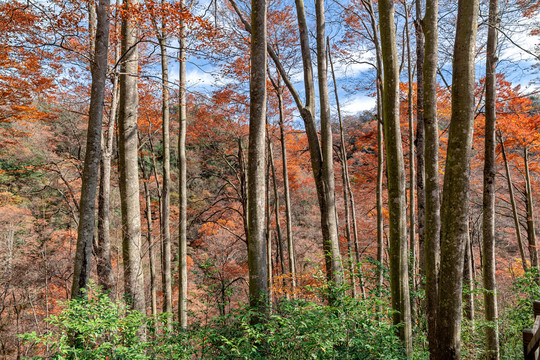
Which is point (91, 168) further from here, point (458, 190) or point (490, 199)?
point (490, 199)

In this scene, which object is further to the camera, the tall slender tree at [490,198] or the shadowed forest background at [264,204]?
the tall slender tree at [490,198]

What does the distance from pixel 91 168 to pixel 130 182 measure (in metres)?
0.90

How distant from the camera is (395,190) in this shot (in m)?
3.67

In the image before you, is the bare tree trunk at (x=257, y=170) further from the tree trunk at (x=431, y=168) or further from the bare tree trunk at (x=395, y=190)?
the tree trunk at (x=431, y=168)

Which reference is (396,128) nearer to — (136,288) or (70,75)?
(136,288)

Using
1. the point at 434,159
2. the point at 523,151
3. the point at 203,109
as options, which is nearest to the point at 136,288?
the point at 434,159

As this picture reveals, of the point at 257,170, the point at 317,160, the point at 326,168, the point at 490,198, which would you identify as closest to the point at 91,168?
the point at 257,170

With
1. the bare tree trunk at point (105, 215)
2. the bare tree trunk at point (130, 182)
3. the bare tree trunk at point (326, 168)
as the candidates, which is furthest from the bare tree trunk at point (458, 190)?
the bare tree trunk at point (105, 215)

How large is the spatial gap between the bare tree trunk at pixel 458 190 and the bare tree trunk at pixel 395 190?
0.76 meters

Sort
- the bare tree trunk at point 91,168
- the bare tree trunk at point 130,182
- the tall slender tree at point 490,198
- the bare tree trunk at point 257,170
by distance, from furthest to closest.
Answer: the tall slender tree at point 490,198 → the bare tree trunk at point 130,182 → the bare tree trunk at point 257,170 → the bare tree trunk at point 91,168

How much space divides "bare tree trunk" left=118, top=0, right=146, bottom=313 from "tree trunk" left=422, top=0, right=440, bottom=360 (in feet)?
13.5

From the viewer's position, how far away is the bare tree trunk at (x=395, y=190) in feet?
11.9

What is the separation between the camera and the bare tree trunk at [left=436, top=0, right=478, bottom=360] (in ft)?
9.19

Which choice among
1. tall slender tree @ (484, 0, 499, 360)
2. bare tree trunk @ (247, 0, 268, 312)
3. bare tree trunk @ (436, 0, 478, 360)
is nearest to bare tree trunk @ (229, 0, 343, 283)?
bare tree trunk @ (247, 0, 268, 312)
